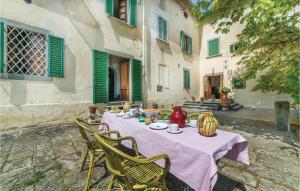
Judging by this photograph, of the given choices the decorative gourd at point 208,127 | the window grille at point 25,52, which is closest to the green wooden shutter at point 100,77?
the window grille at point 25,52

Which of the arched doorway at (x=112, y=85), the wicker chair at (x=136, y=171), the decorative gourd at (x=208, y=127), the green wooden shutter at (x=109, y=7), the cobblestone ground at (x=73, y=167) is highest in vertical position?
the green wooden shutter at (x=109, y=7)

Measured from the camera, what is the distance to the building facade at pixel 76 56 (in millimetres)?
4130

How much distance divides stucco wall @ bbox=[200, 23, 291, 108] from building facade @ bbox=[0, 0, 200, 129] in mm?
3980

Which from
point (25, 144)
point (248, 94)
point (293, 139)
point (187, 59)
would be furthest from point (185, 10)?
point (25, 144)

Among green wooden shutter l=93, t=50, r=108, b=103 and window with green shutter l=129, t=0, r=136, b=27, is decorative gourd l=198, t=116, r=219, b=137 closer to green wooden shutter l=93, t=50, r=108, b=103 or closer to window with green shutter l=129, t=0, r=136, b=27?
green wooden shutter l=93, t=50, r=108, b=103

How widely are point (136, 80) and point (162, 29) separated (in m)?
3.64

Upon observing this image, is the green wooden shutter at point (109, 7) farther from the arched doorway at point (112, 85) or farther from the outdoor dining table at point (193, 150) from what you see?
the outdoor dining table at point (193, 150)

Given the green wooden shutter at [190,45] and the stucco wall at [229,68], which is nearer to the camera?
the stucco wall at [229,68]

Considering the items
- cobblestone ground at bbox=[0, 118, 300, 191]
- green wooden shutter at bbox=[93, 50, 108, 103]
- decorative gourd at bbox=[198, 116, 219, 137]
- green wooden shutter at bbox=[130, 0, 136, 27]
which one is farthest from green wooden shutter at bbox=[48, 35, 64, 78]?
decorative gourd at bbox=[198, 116, 219, 137]

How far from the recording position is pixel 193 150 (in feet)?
4.67

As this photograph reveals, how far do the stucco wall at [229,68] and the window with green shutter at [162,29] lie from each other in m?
2.67

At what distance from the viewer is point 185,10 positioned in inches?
421

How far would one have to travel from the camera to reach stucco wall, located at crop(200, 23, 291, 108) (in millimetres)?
9391

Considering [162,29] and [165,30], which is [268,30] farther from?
[165,30]
